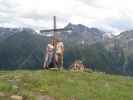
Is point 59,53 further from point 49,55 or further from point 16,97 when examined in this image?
point 16,97

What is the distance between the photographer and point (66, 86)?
3772 centimetres

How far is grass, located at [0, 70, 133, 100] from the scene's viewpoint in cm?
3355

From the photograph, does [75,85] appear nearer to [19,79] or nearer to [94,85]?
[94,85]

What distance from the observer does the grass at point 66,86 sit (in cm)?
3355

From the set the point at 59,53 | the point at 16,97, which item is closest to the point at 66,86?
the point at 16,97

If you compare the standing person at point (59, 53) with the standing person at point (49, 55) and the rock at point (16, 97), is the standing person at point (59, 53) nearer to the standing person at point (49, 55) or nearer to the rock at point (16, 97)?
the standing person at point (49, 55)

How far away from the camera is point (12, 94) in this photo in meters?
32.0

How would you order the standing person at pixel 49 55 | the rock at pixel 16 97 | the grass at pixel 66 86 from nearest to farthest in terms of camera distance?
the rock at pixel 16 97 < the grass at pixel 66 86 < the standing person at pixel 49 55

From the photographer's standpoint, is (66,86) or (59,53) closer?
(66,86)

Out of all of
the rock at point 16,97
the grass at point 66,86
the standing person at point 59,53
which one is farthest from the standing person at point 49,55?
the rock at point 16,97

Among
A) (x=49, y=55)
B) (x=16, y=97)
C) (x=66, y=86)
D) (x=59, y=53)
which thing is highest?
(x=59, y=53)

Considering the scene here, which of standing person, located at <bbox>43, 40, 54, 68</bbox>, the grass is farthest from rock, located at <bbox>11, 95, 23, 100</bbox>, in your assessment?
standing person, located at <bbox>43, 40, 54, 68</bbox>

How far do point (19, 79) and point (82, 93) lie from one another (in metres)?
6.82

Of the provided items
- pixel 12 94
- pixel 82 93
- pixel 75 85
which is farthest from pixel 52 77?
pixel 12 94
